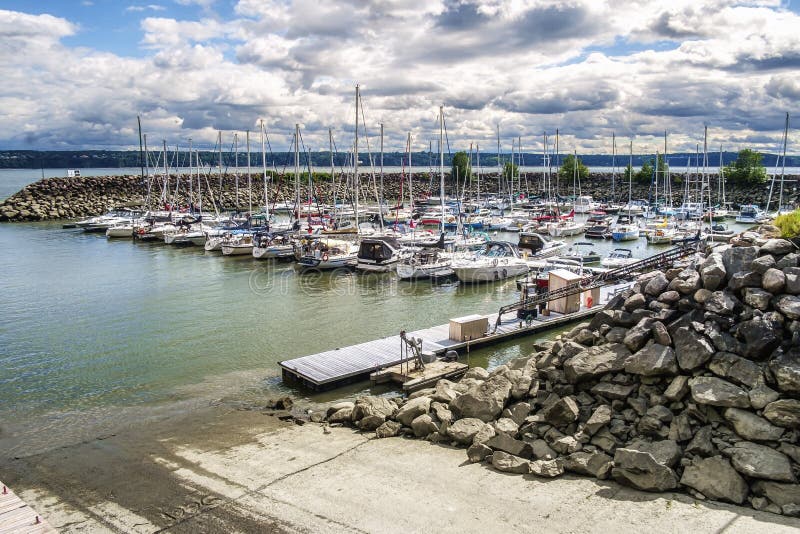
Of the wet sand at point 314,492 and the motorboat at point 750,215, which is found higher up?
the motorboat at point 750,215

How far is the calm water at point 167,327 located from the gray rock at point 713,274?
9686mm

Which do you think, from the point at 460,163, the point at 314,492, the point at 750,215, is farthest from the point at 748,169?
the point at 314,492

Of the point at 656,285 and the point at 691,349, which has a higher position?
the point at 656,285

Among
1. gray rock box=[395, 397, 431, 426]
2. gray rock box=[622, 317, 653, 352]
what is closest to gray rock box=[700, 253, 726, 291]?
gray rock box=[622, 317, 653, 352]

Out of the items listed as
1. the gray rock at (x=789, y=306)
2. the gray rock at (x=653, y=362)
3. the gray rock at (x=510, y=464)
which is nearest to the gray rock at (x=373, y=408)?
the gray rock at (x=510, y=464)

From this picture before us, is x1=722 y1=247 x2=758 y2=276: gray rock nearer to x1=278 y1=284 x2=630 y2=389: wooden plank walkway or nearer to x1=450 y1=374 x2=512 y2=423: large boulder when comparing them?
x1=450 y1=374 x2=512 y2=423: large boulder

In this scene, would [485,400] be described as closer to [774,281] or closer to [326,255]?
[774,281]

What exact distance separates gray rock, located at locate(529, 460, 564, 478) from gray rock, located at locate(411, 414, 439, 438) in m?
3.30

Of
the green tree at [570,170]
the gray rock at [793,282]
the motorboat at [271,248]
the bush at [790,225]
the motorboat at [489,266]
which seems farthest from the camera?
the green tree at [570,170]

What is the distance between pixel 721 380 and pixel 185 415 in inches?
583

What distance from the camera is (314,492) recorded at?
41.7 feet

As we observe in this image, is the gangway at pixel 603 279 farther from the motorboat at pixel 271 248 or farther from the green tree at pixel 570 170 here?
the green tree at pixel 570 170

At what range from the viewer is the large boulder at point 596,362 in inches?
580

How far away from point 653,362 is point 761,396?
90.4 inches
